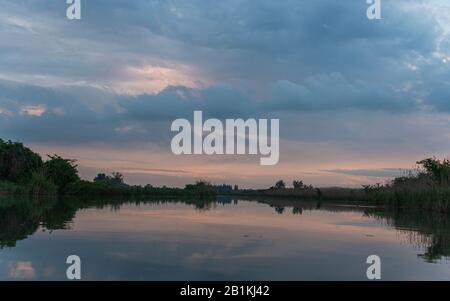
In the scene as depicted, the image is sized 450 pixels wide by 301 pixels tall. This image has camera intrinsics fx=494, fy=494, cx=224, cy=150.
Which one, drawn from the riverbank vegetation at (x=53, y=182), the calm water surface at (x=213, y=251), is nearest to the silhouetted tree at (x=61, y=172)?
the riverbank vegetation at (x=53, y=182)

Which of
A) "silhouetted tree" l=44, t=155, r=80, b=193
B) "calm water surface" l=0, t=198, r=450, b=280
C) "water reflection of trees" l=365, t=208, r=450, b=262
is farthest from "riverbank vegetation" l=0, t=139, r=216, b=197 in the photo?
"water reflection of trees" l=365, t=208, r=450, b=262

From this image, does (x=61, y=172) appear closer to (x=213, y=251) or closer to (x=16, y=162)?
(x=16, y=162)

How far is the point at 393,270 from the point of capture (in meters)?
6.60

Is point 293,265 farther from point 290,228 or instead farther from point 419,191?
point 419,191

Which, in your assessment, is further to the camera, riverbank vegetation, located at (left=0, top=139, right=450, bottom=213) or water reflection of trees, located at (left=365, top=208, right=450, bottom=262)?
riverbank vegetation, located at (left=0, top=139, right=450, bottom=213)

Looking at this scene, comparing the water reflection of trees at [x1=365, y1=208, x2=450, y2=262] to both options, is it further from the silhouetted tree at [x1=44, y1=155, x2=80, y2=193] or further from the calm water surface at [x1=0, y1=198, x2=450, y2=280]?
the silhouetted tree at [x1=44, y1=155, x2=80, y2=193]

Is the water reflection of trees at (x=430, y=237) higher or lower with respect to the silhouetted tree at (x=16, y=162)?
lower

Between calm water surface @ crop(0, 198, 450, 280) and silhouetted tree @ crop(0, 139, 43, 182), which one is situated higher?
silhouetted tree @ crop(0, 139, 43, 182)

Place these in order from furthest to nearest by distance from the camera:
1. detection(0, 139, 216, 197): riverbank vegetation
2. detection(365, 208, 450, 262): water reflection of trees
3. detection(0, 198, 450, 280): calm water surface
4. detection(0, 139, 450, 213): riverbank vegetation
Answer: detection(0, 139, 216, 197): riverbank vegetation
detection(0, 139, 450, 213): riverbank vegetation
detection(365, 208, 450, 262): water reflection of trees
detection(0, 198, 450, 280): calm water surface

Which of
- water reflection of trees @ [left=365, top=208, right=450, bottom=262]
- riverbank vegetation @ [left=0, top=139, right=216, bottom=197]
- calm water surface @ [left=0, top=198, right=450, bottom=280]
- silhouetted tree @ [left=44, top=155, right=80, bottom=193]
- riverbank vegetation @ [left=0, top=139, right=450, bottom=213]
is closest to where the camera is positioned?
calm water surface @ [left=0, top=198, right=450, bottom=280]

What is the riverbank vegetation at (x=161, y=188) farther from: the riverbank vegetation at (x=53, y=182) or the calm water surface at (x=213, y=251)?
the calm water surface at (x=213, y=251)

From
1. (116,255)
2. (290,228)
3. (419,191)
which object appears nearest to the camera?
(116,255)
